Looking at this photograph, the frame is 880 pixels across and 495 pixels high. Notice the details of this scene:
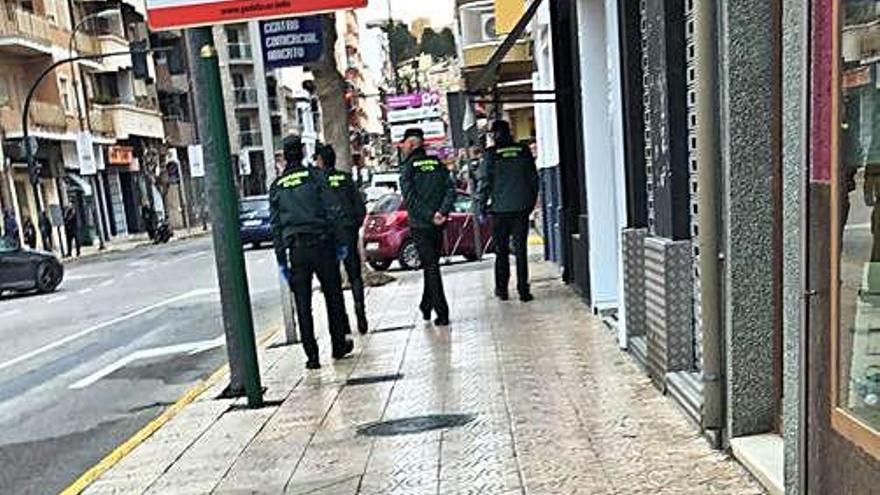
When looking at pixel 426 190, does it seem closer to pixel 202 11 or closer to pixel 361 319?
pixel 361 319

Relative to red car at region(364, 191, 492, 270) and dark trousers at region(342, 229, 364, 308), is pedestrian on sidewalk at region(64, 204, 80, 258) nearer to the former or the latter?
red car at region(364, 191, 492, 270)

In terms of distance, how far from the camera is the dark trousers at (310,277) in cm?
858

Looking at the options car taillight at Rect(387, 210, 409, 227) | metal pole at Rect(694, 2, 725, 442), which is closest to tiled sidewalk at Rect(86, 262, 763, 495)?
metal pole at Rect(694, 2, 725, 442)

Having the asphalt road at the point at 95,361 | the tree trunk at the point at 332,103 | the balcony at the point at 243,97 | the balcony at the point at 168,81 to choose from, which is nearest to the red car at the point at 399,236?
the asphalt road at the point at 95,361

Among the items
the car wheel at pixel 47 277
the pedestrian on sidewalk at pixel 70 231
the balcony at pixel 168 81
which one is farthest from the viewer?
the balcony at pixel 168 81

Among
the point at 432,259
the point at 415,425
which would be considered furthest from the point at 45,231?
the point at 415,425

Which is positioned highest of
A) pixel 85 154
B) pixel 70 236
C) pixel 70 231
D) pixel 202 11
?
pixel 202 11

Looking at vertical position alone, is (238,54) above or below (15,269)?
above

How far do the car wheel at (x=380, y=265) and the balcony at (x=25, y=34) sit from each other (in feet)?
82.9

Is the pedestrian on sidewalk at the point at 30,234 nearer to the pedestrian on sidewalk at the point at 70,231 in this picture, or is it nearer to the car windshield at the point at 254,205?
the pedestrian on sidewalk at the point at 70,231

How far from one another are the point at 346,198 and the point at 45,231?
1180 inches

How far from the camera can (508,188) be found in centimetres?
1077

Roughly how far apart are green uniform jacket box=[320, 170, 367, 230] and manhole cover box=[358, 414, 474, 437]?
2.84 meters

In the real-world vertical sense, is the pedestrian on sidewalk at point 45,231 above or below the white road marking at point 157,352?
below
